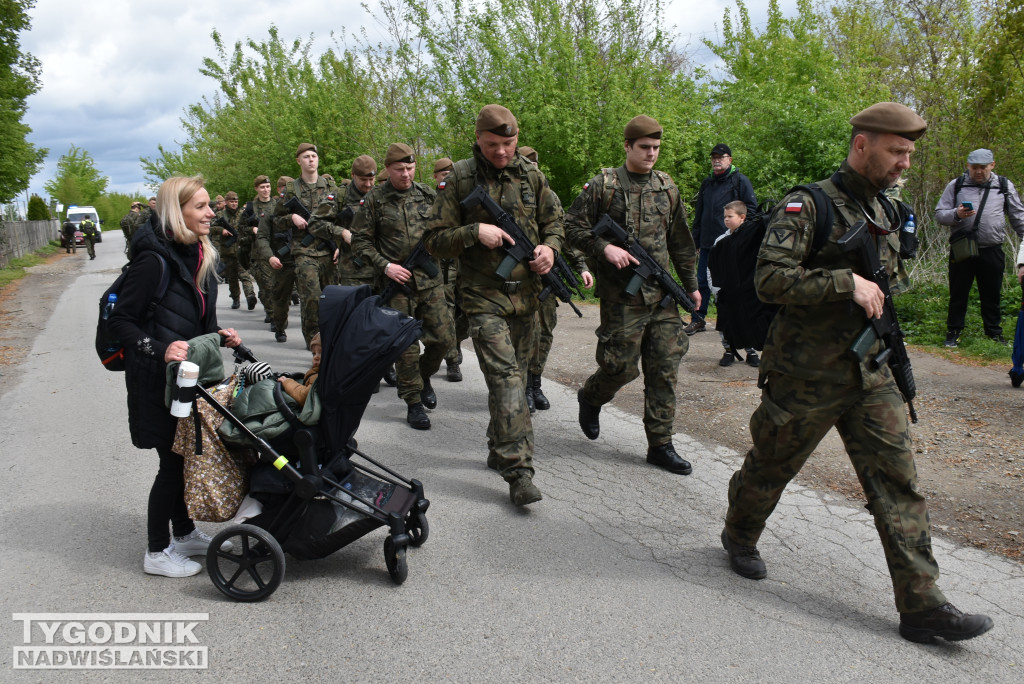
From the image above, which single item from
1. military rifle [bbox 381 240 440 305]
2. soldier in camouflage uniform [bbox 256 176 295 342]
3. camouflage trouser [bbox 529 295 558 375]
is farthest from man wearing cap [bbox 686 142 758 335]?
soldier in camouflage uniform [bbox 256 176 295 342]

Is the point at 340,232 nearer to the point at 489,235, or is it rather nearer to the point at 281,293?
the point at 281,293

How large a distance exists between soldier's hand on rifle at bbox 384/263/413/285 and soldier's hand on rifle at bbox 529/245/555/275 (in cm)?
175

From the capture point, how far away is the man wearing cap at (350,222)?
23.9 feet

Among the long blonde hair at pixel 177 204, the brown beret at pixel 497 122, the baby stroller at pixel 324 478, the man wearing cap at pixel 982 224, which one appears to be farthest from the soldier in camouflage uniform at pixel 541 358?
the man wearing cap at pixel 982 224

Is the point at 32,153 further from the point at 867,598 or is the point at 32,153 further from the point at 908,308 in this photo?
the point at 867,598

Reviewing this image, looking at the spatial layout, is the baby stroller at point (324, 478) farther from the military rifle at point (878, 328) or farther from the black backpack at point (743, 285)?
the military rifle at point (878, 328)

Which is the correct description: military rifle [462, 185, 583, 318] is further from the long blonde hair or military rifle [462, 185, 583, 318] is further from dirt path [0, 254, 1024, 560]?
dirt path [0, 254, 1024, 560]

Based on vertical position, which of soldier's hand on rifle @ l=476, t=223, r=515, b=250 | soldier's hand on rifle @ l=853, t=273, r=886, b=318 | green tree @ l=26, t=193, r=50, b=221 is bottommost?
soldier's hand on rifle @ l=853, t=273, r=886, b=318

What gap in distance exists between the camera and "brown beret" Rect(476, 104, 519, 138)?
4680 mm

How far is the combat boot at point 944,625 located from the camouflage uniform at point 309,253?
23.5 ft

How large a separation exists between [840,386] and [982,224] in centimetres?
633

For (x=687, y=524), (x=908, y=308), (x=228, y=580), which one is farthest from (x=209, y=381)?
(x=908, y=308)

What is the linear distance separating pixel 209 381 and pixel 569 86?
11.3 m

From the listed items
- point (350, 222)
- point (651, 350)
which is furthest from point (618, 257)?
point (350, 222)
